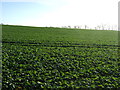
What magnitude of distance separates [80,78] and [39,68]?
9.89ft

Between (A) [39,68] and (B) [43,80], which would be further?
(A) [39,68]

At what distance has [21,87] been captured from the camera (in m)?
8.20

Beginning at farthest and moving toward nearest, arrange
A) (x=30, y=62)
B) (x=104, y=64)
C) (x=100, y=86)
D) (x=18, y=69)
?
(x=104, y=64) < (x=30, y=62) < (x=18, y=69) < (x=100, y=86)

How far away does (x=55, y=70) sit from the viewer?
10617 mm

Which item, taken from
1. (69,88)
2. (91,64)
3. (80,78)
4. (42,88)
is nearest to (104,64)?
(91,64)

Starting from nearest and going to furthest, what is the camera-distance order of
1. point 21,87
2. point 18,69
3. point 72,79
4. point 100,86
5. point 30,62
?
1. point 21,87
2. point 100,86
3. point 72,79
4. point 18,69
5. point 30,62

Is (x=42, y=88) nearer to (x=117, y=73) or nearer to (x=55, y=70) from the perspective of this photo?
(x=55, y=70)

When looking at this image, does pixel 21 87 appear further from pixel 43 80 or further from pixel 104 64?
pixel 104 64

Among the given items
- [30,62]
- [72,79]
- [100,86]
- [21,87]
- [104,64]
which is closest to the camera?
[21,87]

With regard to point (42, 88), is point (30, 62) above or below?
above

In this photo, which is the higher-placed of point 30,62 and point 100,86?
point 30,62

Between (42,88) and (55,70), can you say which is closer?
(42,88)

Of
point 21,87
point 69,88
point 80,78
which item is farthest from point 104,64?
point 21,87

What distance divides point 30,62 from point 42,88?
13.6 feet
